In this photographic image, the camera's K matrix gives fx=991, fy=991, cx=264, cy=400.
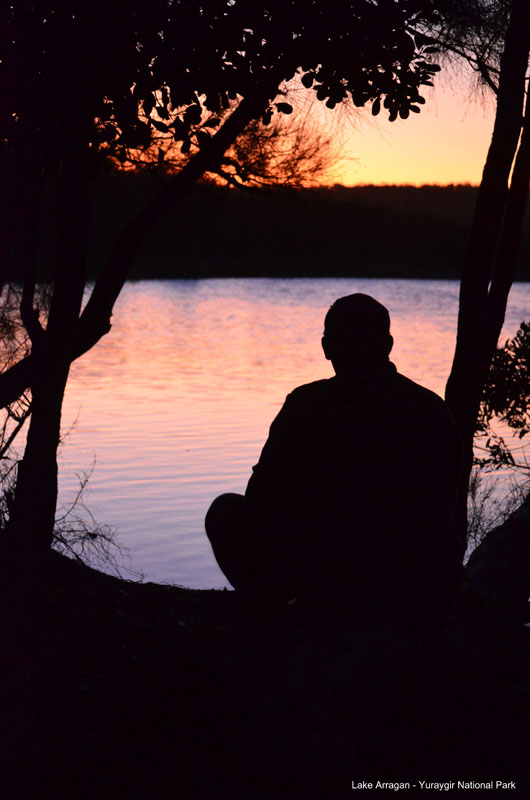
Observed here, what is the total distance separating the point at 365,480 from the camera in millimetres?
3514

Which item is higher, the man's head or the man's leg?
the man's head

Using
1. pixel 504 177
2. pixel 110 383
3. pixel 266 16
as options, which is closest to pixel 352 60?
pixel 266 16

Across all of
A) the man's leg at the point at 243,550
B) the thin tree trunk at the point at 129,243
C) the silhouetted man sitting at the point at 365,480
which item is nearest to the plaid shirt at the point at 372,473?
the silhouetted man sitting at the point at 365,480

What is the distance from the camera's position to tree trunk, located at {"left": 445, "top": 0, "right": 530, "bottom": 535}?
714cm

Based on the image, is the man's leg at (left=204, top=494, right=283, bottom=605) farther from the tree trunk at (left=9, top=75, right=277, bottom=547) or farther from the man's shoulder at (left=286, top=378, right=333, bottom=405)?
the tree trunk at (left=9, top=75, right=277, bottom=547)

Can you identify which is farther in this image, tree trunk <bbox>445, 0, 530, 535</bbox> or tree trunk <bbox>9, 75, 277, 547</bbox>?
tree trunk <bbox>445, 0, 530, 535</bbox>

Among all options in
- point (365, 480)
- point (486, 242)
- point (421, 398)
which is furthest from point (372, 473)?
point (486, 242)

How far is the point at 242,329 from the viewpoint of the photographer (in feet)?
198

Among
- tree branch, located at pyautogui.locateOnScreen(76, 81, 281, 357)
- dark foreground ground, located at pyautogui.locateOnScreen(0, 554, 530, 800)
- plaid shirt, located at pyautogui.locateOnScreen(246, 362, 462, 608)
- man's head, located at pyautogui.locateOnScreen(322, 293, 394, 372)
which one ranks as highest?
tree branch, located at pyautogui.locateOnScreen(76, 81, 281, 357)

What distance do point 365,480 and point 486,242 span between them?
13.5ft

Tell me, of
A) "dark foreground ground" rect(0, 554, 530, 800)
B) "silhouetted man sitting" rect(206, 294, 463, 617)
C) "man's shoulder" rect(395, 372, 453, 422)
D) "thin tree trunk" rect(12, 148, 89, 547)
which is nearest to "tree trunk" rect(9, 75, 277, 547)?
"thin tree trunk" rect(12, 148, 89, 547)

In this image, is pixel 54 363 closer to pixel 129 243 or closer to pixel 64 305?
pixel 64 305

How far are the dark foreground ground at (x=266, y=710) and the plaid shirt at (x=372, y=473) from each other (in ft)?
1.03

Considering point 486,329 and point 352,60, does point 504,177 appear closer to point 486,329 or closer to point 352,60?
point 486,329
